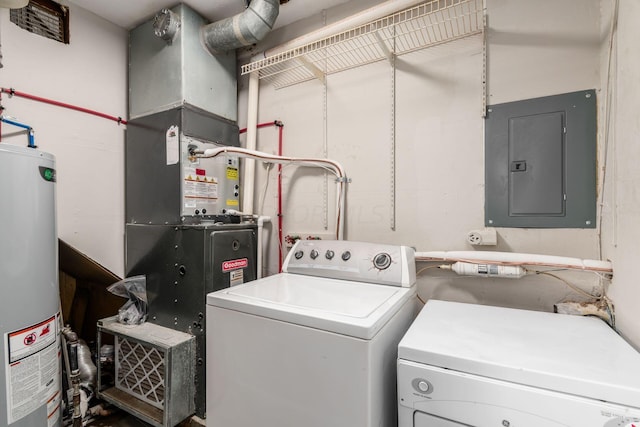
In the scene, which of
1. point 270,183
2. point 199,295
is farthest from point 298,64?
point 199,295

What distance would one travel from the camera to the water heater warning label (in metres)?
1.06

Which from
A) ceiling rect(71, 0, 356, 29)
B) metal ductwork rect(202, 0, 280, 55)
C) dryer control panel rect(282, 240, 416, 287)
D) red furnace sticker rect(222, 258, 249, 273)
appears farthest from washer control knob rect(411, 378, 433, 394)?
ceiling rect(71, 0, 356, 29)

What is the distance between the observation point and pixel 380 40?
1.54 meters

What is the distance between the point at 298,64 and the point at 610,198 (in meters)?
1.76

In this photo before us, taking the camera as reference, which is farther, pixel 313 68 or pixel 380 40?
pixel 313 68

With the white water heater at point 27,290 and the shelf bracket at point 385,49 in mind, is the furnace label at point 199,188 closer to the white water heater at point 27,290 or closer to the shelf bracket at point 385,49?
the white water heater at point 27,290

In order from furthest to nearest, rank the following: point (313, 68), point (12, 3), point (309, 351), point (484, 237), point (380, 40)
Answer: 1. point (313, 68)
2. point (380, 40)
3. point (484, 237)
4. point (12, 3)
5. point (309, 351)

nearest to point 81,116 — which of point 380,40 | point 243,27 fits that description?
point 243,27

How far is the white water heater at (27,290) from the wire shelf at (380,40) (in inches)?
50.3

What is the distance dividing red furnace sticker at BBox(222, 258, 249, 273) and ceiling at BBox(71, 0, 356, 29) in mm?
1624

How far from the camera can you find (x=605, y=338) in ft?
3.03

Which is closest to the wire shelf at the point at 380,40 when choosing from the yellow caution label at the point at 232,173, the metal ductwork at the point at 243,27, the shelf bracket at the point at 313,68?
the shelf bracket at the point at 313,68

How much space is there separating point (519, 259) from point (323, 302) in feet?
3.02

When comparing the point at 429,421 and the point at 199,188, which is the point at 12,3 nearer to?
the point at 199,188
